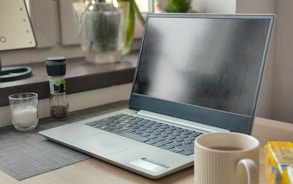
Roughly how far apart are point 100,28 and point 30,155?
0.56 metres

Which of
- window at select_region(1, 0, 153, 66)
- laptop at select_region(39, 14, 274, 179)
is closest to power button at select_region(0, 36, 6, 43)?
window at select_region(1, 0, 153, 66)

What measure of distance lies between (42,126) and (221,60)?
0.44 m

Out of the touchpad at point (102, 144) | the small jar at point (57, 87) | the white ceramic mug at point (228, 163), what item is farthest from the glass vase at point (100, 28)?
the white ceramic mug at point (228, 163)

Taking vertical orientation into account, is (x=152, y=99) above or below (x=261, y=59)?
below

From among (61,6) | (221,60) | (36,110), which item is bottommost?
(36,110)

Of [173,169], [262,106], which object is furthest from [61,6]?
[173,169]

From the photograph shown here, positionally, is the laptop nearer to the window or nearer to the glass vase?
the glass vase

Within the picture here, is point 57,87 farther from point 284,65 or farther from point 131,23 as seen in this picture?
point 284,65

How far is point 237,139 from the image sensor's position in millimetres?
614

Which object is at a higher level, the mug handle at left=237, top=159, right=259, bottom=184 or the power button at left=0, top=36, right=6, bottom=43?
the power button at left=0, top=36, right=6, bottom=43

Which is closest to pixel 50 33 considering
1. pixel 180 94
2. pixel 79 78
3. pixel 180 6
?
pixel 79 78

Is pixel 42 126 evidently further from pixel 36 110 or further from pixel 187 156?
pixel 187 156

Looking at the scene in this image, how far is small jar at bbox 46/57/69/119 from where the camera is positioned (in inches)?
40.2

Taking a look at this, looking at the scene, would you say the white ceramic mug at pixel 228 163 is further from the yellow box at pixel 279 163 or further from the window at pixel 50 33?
the window at pixel 50 33
